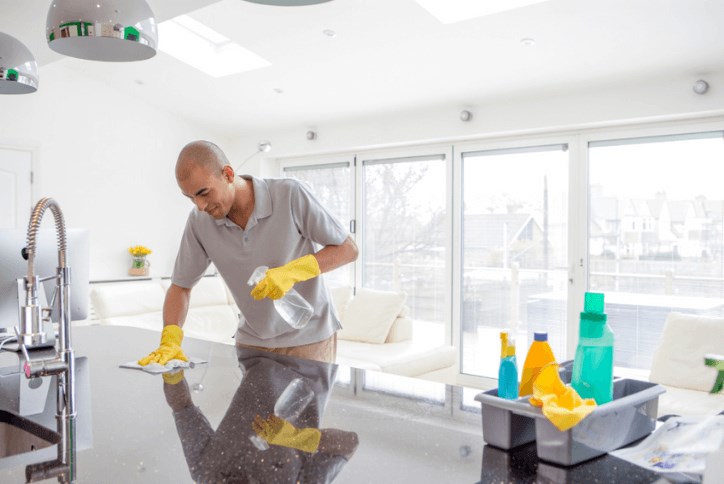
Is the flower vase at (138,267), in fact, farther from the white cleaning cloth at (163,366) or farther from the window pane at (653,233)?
the white cleaning cloth at (163,366)

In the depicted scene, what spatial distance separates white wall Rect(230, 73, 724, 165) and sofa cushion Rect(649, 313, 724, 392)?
136cm

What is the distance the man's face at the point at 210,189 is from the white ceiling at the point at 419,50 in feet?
4.24

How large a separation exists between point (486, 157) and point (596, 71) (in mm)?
1334

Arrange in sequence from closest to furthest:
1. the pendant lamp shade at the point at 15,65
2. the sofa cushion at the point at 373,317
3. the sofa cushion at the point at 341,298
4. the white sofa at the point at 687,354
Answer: the pendant lamp shade at the point at 15,65 → the white sofa at the point at 687,354 → the sofa cushion at the point at 373,317 → the sofa cushion at the point at 341,298

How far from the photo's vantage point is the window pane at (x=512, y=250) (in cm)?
502

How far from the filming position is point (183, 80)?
224 inches

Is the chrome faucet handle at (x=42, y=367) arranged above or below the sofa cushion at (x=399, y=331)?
above

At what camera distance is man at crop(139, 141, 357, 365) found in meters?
2.06

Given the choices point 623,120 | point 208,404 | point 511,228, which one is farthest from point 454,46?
point 208,404

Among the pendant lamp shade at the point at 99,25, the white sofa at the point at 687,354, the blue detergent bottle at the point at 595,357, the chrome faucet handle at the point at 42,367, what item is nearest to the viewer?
the blue detergent bottle at the point at 595,357

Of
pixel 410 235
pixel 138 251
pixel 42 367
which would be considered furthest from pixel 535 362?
pixel 138 251

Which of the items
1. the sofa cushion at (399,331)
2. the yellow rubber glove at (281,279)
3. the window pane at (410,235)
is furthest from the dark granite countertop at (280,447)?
the window pane at (410,235)

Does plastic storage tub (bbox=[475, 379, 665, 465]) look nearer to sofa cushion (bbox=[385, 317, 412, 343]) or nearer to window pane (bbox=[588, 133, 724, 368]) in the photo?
window pane (bbox=[588, 133, 724, 368])

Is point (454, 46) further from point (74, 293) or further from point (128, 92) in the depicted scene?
point (128, 92)
